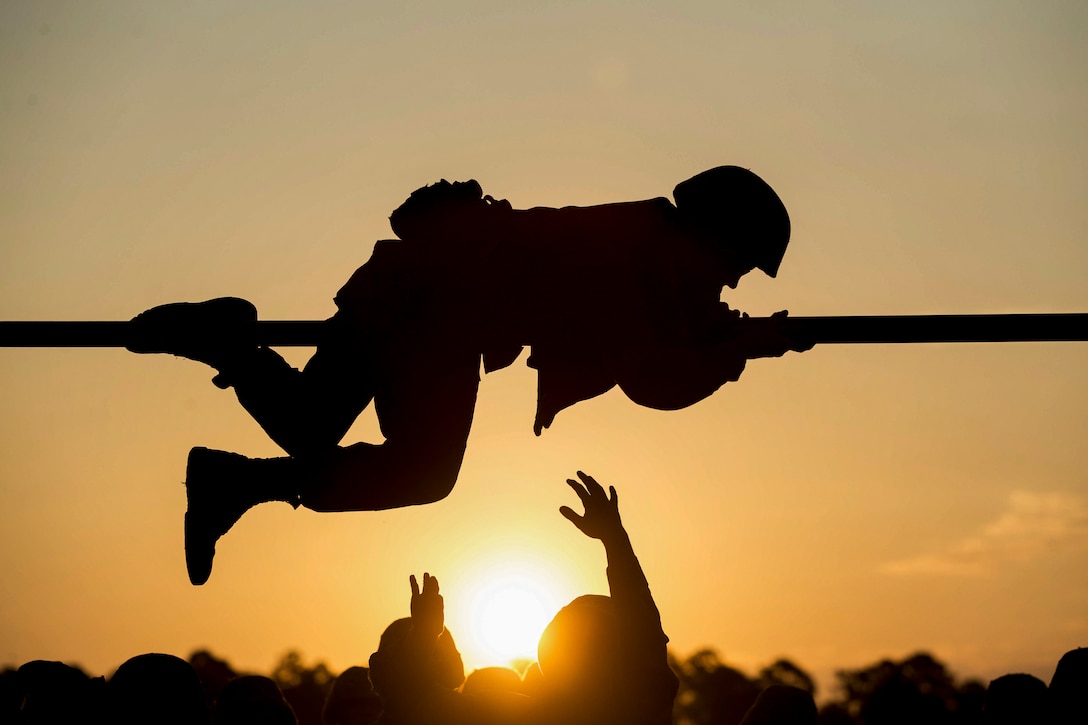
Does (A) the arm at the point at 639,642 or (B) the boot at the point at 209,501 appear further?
(B) the boot at the point at 209,501

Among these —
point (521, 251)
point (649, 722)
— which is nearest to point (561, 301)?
point (521, 251)

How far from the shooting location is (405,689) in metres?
4.16

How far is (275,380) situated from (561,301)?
1.08 metres

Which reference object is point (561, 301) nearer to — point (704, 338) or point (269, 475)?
point (704, 338)

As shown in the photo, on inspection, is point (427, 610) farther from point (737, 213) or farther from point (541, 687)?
point (737, 213)

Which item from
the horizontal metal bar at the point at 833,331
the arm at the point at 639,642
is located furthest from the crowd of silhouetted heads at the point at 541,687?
the horizontal metal bar at the point at 833,331

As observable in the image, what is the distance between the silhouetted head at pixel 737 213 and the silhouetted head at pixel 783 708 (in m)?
2.05

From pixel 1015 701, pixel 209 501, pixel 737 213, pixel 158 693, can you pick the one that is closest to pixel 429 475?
pixel 209 501

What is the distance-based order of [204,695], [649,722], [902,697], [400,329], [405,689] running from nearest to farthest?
[649,722] → [405,689] → [400,329] → [204,695] → [902,697]

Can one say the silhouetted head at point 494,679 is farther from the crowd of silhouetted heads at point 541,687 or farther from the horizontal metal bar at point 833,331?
the horizontal metal bar at point 833,331

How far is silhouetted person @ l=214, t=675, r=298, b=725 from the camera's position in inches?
210

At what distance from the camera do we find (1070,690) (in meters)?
4.61

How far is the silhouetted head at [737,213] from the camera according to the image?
4.43 m

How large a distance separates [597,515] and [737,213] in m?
1.21
